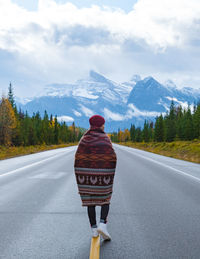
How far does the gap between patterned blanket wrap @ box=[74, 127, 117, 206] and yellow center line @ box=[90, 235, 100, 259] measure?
555 millimetres

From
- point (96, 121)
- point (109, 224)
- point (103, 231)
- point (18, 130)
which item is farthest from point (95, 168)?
point (18, 130)

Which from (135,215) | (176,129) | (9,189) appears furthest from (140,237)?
(176,129)

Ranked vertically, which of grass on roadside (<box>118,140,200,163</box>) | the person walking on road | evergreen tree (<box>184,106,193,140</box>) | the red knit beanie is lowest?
grass on roadside (<box>118,140,200,163</box>)

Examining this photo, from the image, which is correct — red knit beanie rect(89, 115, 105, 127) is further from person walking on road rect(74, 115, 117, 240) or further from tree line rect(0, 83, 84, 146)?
tree line rect(0, 83, 84, 146)

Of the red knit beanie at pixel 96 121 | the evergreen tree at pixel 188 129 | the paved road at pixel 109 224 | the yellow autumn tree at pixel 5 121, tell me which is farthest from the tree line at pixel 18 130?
the red knit beanie at pixel 96 121

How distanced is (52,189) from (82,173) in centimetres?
456

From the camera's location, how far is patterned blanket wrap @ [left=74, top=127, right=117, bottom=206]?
4.53m

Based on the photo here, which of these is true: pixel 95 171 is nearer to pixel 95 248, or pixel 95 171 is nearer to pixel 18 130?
pixel 95 248

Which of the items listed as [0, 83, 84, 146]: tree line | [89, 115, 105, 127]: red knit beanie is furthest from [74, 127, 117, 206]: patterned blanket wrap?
[0, 83, 84, 146]: tree line

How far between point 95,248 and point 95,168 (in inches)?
45.7

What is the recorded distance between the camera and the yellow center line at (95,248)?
12.7 ft

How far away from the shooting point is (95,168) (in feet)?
14.8

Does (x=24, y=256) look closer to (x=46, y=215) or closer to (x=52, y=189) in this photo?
(x=46, y=215)

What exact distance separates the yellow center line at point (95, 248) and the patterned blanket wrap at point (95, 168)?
555 millimetres
